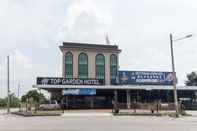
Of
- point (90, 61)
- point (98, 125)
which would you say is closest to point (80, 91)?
point (90, 61)

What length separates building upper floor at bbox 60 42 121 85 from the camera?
87.9 m

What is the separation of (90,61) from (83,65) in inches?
68.1

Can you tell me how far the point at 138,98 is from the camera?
249 ft

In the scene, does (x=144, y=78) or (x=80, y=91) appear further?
(x=144, y=78)

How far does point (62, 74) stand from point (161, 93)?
2145cm

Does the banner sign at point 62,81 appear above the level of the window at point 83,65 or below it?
below

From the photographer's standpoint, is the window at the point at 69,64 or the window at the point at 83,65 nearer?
the window at the point at 69,64

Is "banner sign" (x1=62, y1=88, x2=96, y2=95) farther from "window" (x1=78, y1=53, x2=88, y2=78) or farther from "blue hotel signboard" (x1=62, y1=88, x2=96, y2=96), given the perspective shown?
"window" (x1=78, y1=53, x2=88, y2=78)

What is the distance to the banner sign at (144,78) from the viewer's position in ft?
256

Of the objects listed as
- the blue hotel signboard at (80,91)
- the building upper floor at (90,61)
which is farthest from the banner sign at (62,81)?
the building upper floor at (90,61)

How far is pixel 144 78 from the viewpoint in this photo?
7888cm

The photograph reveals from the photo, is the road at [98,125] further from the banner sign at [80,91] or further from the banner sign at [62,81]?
the banner sign at [62,81]

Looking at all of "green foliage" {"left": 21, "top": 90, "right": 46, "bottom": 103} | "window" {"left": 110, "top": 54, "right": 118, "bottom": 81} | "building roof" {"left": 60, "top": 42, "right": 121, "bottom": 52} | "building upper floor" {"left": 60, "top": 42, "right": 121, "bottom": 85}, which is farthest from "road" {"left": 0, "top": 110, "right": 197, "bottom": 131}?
"window" {"left": 110, "top": 54, "right": 118, "bottom": 81}

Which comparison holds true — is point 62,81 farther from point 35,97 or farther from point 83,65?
point 35,97
